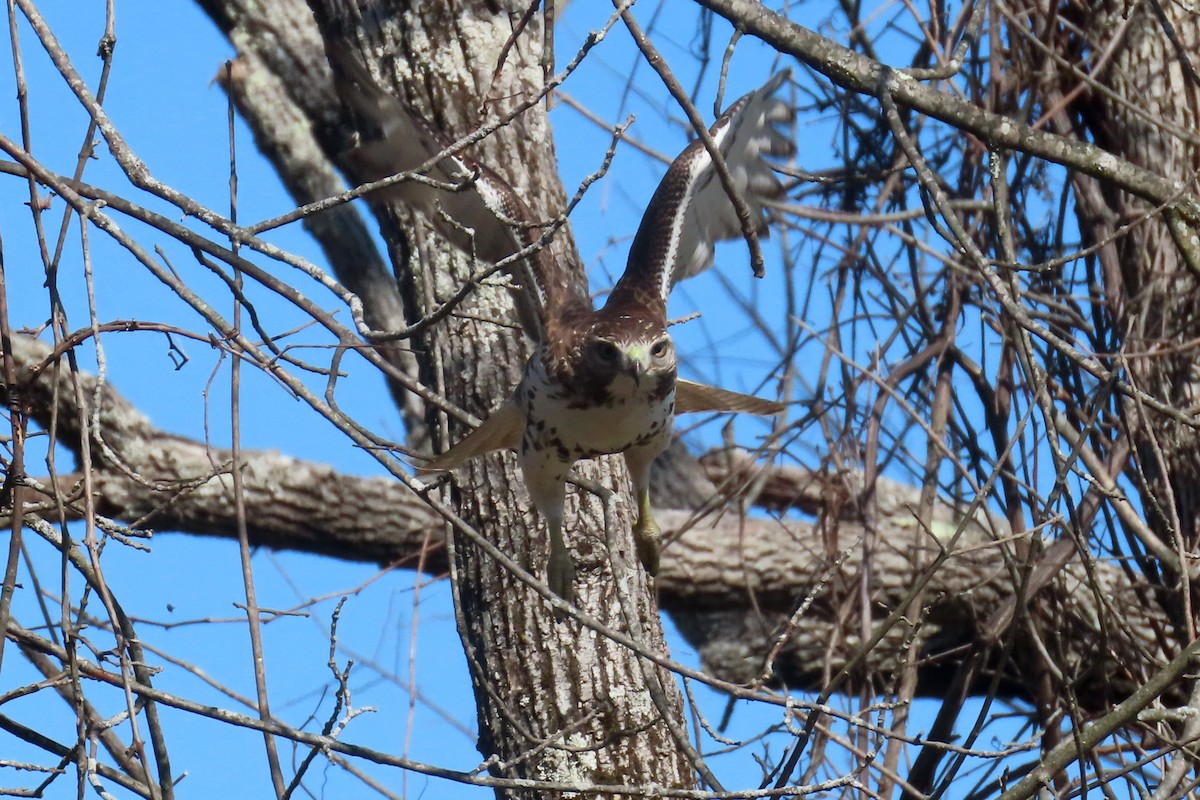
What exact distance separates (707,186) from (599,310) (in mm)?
708

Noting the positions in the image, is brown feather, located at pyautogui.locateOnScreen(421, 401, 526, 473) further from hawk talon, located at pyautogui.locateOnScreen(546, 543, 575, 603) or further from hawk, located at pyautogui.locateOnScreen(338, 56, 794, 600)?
hawk talon, located at pyautogui.locateOnScreen(546, 543, 575, 603)

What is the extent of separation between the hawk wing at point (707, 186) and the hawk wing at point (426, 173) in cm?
19

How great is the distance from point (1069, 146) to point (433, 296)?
2086 mm

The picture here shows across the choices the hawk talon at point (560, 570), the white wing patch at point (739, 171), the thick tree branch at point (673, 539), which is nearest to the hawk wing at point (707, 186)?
the white wing patch at point (739, 171)

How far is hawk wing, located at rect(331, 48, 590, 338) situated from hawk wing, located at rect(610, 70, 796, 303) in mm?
194

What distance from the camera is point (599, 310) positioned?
368 centimetres

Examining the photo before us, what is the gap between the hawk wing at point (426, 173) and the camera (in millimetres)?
3664

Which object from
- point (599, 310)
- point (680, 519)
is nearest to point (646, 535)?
point (599, 310)

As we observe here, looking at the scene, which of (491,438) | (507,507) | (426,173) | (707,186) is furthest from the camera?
(507,507)

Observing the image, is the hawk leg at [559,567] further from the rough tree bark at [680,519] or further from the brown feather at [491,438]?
the brown feather at [491,438]

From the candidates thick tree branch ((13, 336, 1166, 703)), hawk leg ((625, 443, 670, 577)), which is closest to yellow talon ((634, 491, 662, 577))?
hawk leg ((625, 443, 670, 577))

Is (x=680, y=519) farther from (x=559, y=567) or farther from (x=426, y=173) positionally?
(x=426, y=173)

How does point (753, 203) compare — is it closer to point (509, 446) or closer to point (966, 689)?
point (509, 446)

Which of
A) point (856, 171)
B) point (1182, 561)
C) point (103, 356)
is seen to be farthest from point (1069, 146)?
point (856, 171)
